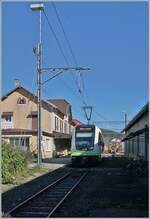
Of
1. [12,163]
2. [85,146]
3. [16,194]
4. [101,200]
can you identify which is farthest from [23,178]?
[85,146]

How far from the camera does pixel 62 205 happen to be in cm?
1405

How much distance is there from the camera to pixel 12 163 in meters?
23.5

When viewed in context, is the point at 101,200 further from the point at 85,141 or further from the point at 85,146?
the point at 85,141

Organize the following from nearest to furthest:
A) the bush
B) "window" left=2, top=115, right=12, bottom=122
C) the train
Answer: the bush → the train → "window" left=2, top=115, right=12, bottom=122

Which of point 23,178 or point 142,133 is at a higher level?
point 142,133

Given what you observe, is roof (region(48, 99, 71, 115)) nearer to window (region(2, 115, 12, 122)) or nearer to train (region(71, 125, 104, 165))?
window (region(2, 115, 12, 122))

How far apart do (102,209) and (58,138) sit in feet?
166

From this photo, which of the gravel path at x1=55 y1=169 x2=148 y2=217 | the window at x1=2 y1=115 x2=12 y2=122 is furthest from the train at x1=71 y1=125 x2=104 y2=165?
the window at x1=2 y1=115 x2=12 y2=122

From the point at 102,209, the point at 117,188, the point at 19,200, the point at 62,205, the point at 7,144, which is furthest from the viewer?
the point at 7,144

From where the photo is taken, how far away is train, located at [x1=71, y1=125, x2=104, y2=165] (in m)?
37.0

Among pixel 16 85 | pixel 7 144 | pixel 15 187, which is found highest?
pixel 16 85

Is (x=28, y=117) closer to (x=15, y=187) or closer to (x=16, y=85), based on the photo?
(x=16, y=85)

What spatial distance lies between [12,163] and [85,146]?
565 inches

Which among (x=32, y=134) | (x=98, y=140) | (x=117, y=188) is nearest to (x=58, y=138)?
(x=32, y=134)
